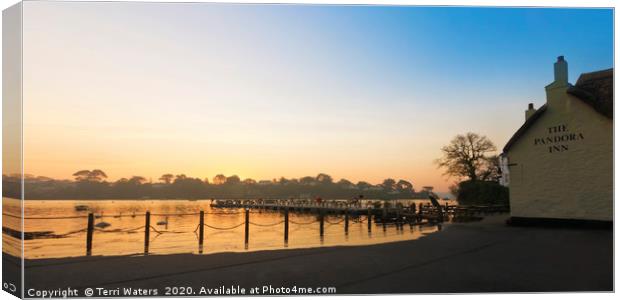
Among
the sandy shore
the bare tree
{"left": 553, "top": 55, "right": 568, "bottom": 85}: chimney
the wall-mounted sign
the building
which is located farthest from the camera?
the bare tree

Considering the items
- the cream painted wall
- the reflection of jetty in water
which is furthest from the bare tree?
the cream painted wall

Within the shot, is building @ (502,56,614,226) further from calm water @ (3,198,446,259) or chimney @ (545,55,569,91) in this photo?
calm water @ (3,198,446,259)

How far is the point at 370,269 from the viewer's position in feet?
26.8

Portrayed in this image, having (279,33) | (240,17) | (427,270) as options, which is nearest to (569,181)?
(427,270)

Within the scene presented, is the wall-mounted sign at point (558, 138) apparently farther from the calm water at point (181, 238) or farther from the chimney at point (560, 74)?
the calm water at point (181, 238)

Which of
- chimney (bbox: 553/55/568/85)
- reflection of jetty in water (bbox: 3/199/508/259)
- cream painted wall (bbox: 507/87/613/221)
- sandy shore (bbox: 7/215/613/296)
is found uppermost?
chimney (bbox: 553/55/568/85)

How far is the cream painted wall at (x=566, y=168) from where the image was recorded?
11328mm

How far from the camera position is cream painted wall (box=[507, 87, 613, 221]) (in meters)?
11.3

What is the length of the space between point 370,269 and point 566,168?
7953 millimetres

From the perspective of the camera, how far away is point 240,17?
7750 mm

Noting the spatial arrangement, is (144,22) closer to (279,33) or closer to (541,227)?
(279,33)

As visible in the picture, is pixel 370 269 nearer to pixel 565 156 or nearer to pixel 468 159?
pixel 565 156

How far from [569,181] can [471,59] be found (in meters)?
5.97

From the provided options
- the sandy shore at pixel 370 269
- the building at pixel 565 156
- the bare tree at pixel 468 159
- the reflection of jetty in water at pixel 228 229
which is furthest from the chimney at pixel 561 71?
the bare tree at pixel 468 159
